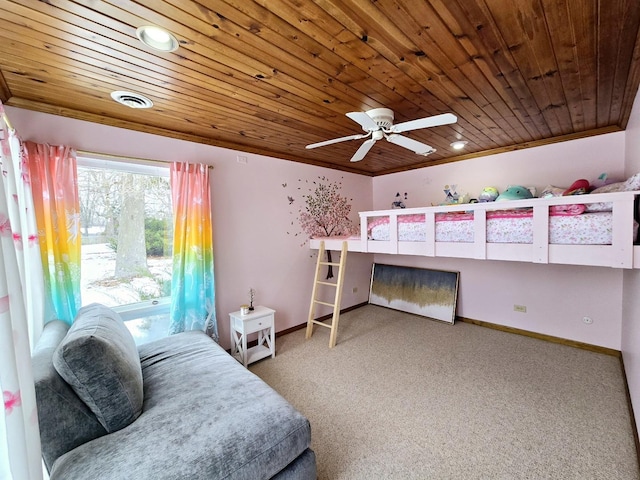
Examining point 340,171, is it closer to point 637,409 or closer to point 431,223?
point 431,223

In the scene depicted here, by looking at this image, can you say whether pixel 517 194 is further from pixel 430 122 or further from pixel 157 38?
pixel 157 38

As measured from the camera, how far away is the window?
232 cm

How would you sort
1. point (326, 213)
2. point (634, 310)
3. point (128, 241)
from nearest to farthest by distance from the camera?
point (634, 310) → point (128, 241) → point (326, 213)

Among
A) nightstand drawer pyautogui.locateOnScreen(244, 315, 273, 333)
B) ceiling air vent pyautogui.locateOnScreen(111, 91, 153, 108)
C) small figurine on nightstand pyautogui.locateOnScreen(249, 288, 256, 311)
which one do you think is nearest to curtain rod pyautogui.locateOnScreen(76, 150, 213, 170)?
ceiling air vent pyautogui.locateOnScreen(111, 91, 153, 108)

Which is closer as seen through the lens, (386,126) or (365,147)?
(386,126)

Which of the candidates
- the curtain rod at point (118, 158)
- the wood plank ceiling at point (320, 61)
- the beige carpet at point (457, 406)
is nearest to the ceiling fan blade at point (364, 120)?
the wood plank ceiling at point (320, 61)

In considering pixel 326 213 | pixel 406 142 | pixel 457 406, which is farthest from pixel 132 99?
pixel 457 406

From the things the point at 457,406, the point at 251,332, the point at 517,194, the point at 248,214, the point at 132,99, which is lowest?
the point at 457,406

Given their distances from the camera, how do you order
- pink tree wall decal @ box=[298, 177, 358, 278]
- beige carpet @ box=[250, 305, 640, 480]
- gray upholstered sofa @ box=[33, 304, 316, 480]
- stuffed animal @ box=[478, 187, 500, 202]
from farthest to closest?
pink tree wall decal @ box=[298, 177, 358, 278] < stuffed animal @ box=[478, 187, 500, 202] < beige carpet @ box=[250, 305, 640, 480] < gray upholstered sofa @ box=[33, 304, 316, 480]

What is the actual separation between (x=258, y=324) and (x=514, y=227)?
252 cm

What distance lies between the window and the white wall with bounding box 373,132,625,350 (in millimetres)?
3599

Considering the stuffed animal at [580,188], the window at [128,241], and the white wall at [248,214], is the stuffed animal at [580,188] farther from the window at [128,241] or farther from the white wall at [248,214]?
the window at [128,241]

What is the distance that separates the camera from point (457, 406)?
2.15 metres

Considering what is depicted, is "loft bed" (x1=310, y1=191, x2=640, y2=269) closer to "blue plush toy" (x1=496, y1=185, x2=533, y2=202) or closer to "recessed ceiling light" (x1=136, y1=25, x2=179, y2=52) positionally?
"blue plush toy" (x1=496, y1=185, x2=533, y2=202)
